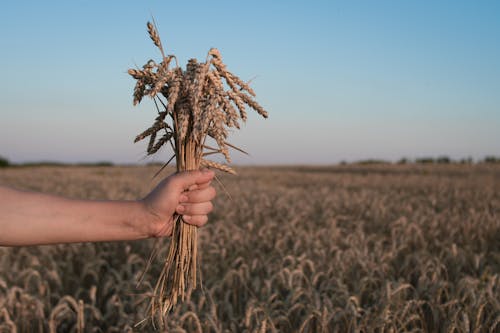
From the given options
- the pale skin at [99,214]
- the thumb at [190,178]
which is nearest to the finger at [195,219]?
the pale skin at [99,214]

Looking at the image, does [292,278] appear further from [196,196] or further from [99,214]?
[99,214]

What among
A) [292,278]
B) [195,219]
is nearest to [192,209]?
[195,219]

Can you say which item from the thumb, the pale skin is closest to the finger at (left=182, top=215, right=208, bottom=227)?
the pale skin

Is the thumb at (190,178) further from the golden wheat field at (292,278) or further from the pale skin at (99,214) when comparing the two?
the golden wheat field at (292,278)

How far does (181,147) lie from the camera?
2.23 m

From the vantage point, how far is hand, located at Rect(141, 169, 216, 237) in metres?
2.15

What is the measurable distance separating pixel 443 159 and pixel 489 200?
28908mm

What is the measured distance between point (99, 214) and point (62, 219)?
0.17 metres

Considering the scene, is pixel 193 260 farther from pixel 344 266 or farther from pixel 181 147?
pixel 344 266

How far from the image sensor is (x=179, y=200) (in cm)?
222

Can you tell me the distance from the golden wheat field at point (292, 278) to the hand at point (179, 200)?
720mm

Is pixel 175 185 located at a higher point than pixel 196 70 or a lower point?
lower

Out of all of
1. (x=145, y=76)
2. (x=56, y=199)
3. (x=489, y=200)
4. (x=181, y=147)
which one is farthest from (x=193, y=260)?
(x=489, y=200)

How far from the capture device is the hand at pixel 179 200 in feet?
7.04
